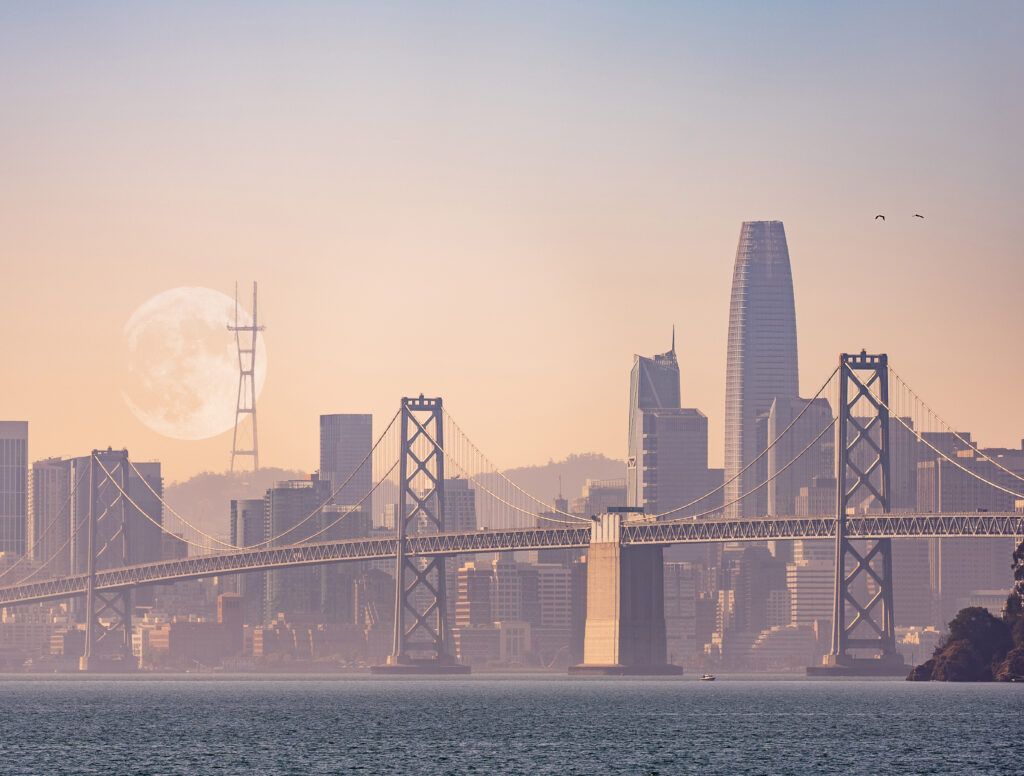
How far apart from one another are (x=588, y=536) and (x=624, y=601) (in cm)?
741

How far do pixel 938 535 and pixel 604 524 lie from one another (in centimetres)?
2551

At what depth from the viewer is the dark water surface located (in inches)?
2874

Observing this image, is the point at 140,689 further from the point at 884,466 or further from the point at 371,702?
the point at 884,466

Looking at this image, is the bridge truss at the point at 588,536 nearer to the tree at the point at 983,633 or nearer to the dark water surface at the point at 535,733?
the tree at the point at 983,633

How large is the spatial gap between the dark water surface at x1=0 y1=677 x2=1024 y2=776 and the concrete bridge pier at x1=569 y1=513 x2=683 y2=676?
16.4 m

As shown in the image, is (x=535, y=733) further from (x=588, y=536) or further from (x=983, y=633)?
(x=588, y=536)

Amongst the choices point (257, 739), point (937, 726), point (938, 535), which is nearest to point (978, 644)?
point (938, 535)

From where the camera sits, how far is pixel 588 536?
161 metres

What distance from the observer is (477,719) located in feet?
339

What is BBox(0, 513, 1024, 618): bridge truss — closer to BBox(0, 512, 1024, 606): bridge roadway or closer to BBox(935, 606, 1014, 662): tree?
BBox(0, 512, 1024, 606): bridge roadway

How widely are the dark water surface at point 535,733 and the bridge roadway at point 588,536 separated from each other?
11100 millimetres

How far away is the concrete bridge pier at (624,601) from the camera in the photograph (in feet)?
510

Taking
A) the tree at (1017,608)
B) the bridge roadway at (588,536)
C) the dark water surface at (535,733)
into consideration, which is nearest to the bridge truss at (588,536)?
the bridge roadway at (588,536)

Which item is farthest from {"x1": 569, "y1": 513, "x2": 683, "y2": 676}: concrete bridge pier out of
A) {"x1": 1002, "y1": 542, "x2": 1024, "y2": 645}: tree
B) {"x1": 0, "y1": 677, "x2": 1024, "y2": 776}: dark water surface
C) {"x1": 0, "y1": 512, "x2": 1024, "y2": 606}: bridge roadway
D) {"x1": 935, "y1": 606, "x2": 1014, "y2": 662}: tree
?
{"x1": 1002, "y1": 542, "x2": 1024, "y2": 645}: tree
